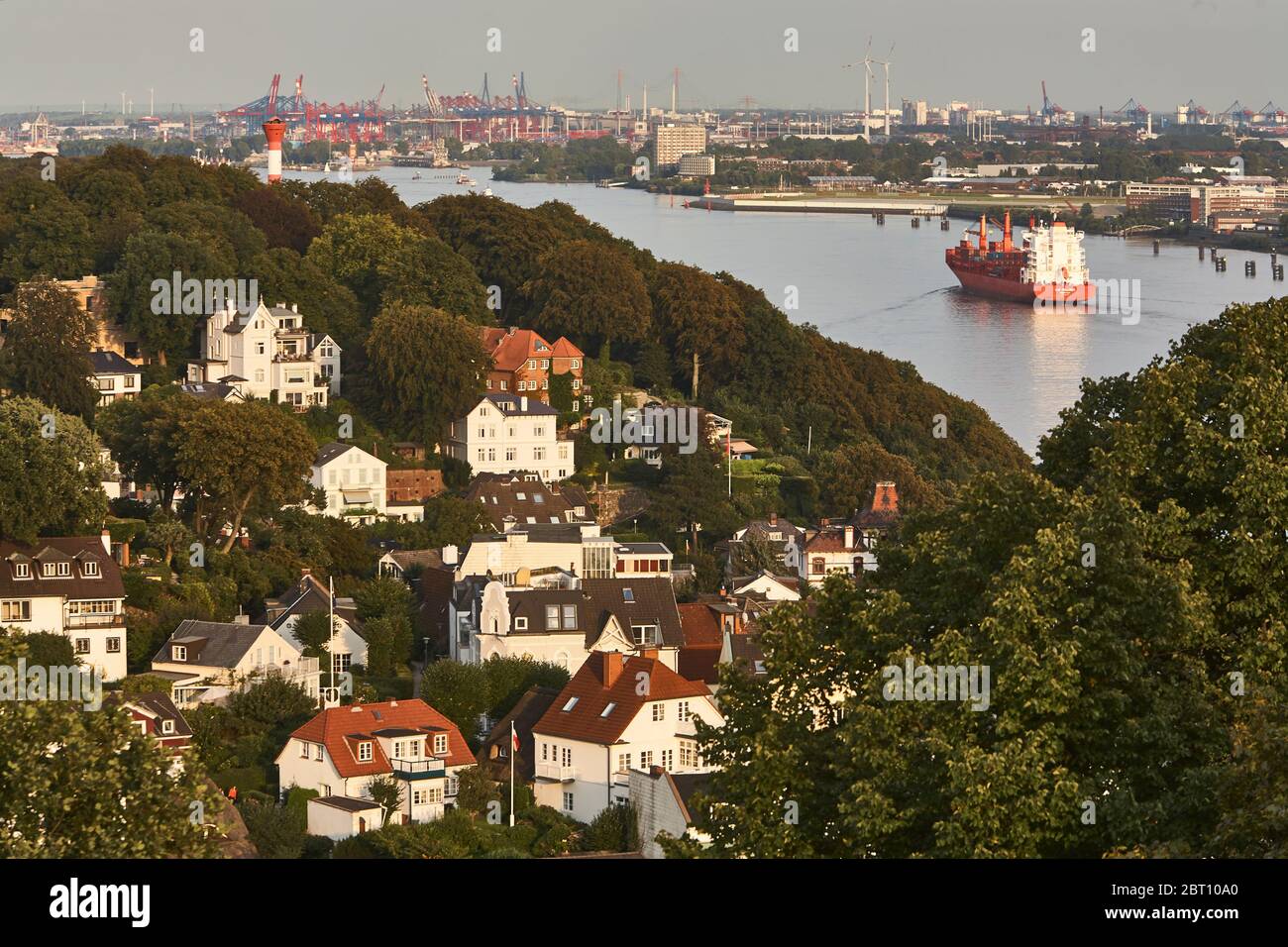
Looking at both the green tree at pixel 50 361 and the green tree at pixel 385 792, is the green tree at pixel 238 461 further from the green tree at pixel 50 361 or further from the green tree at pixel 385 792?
the green tree at pixel 385 792

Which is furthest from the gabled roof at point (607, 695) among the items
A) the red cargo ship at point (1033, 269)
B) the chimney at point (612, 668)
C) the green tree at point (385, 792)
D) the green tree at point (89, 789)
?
the red cargo ship at point (1033, 269)

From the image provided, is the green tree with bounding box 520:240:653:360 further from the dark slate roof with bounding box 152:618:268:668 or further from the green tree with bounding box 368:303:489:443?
the dark slate roof with bounding box 152:618:268:668

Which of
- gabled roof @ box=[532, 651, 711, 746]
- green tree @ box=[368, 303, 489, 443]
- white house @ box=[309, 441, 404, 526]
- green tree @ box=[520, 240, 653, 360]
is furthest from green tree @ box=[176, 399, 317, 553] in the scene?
green tree @ box=[520, 240, 653, 360]

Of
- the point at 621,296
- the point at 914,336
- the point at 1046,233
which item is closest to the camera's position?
the point at 621,296
